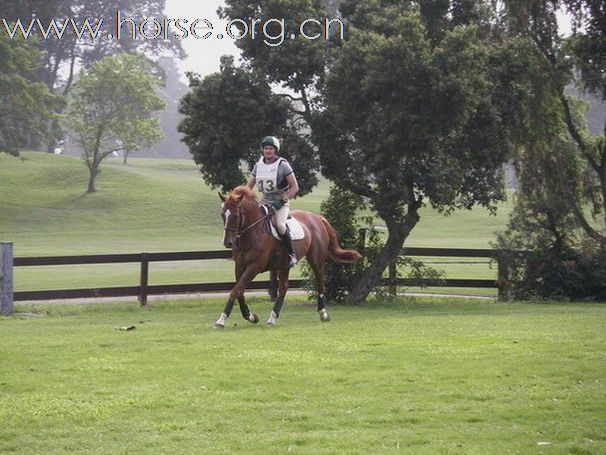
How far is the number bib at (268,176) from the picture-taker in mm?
15484

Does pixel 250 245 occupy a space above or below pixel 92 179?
below

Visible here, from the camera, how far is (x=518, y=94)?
21.5m

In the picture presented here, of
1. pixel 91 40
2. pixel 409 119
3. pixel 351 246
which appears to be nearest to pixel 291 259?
pixel 409 119

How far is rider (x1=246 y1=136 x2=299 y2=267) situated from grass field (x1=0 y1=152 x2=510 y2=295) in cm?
1615

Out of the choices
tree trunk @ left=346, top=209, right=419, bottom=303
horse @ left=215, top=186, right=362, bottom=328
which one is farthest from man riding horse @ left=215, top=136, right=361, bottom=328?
tree trunk @ left=346, top=209, right=419, bottom=303

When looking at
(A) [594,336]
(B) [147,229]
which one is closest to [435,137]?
(A) [594,336]

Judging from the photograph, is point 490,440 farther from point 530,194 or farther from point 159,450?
point 530,194

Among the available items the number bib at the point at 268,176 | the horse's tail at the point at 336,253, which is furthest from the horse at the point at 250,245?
the horse's tail at the point at 336,253

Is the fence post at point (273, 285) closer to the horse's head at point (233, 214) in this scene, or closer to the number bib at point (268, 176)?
the number bib at point (268, 176)

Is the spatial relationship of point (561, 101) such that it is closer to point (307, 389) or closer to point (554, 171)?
point (554, 171)

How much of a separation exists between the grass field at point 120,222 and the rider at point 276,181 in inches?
636

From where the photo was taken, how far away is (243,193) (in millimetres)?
15391

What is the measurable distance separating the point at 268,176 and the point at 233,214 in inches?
37.4

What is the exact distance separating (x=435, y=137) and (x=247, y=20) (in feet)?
18.3
